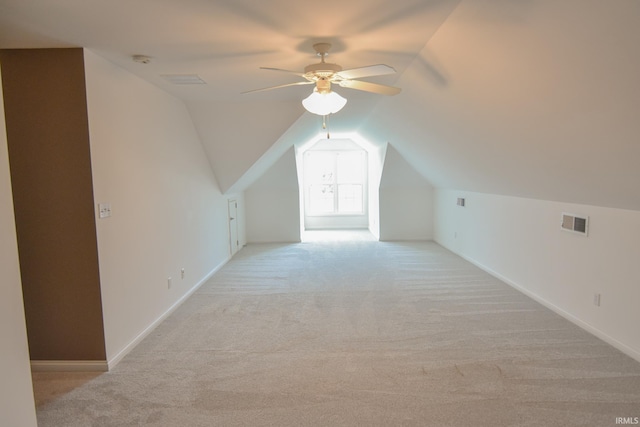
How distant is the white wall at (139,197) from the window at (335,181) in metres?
5.26

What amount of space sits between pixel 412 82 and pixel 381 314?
234 cm

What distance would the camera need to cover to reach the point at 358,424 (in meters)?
2.17

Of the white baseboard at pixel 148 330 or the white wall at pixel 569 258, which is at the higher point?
the white wall at pixel 569 258

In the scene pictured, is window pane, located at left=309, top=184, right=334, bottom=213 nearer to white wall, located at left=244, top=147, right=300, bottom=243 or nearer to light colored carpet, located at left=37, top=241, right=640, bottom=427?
white wall, located at left=244, top=147, right=300, bottom=243

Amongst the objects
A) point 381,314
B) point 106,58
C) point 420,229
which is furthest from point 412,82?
point 420,229

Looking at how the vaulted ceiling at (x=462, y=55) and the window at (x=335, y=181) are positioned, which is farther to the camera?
the window at (x=335, y=181)

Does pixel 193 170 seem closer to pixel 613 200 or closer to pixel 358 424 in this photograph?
pixel 358 424

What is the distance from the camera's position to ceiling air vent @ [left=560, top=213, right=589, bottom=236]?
3355 millimetres

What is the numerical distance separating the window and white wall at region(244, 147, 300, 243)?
6.20 ft

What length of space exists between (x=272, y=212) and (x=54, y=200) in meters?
5.49

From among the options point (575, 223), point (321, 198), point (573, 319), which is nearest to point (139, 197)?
point (575, 223)

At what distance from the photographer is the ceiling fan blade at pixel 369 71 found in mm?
2215

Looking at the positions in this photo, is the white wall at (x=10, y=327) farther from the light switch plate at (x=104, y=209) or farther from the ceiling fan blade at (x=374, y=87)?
the ceiling fan blade at (x=374, y=87)

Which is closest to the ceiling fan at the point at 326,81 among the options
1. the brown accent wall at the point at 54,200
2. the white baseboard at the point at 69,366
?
the brown accent wall at the point at 54,200
